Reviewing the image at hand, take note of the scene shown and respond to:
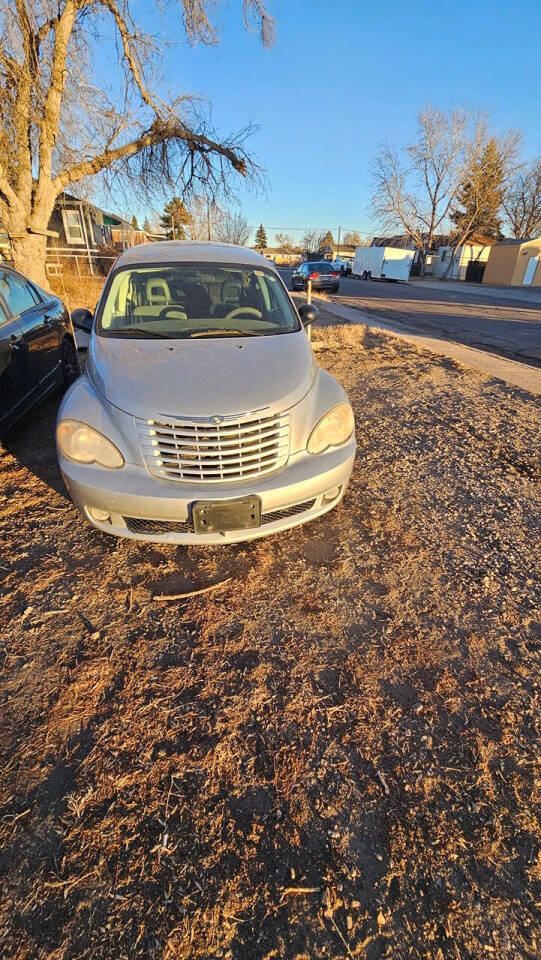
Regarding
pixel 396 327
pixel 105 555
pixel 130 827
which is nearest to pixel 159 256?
pixel 105 555

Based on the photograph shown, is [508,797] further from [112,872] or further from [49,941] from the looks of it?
[49,941]

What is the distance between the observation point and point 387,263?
40844mm

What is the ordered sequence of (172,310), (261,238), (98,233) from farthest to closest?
1. (261,238)
2. (98,233)
3. (172,310)

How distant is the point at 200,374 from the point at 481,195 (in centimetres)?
6338

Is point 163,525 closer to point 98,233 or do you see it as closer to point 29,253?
point 29,253

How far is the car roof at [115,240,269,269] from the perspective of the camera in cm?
383

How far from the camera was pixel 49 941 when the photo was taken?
1207mm

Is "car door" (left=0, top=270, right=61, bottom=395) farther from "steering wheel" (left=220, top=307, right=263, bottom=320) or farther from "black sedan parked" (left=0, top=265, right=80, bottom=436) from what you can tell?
"steering wheel" (left=220, top=307, right=263, bottom=320)

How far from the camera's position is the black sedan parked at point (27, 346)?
3820 mm

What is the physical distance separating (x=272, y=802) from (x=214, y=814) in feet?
0.68

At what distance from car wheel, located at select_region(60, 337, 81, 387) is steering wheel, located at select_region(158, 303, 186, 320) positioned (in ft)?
8.16

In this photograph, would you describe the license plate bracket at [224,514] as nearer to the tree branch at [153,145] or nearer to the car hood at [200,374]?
the car hood at [200,374]

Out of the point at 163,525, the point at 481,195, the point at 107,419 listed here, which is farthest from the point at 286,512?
the point at 481,195

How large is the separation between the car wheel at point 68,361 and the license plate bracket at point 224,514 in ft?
13.2
